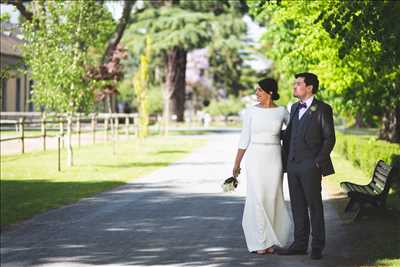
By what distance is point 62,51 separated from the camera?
24.8 m

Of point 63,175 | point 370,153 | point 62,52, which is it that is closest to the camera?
point 370,153

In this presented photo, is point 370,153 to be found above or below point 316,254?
above

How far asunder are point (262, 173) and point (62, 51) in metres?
16.6

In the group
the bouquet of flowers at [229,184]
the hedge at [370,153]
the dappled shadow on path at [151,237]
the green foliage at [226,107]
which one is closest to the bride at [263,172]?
the bouquet of flowers at [229,184]

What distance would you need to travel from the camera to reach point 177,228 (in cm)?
1143

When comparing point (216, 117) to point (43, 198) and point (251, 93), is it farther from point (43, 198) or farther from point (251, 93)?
point (43, 198)

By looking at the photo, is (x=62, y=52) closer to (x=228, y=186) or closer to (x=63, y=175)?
(x=63, y=175)

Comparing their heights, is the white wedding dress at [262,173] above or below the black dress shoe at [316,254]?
above

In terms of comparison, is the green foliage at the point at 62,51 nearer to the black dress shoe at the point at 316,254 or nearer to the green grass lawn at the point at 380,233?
the green grass lawn at the point at 380,233

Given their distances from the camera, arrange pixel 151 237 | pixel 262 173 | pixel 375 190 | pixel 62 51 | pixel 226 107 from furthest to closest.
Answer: pixel 226 107 < pixel 62 51 < pixel 375 190 < pixel 151 237 < pixel 262 173

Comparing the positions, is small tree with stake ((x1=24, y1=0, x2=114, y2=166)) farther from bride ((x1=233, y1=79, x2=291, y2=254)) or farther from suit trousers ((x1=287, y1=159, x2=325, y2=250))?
suit trousers ((x1=287, y1=159, x2=325, y2=250))

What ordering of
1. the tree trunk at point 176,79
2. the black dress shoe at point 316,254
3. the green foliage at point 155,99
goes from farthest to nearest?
the green foliage at point 155,99
the tree trunk at point 176,79
the black dress shoe at point 316,254

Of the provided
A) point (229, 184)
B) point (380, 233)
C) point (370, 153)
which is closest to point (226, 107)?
point (370, 153)

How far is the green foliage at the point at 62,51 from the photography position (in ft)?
80.6
